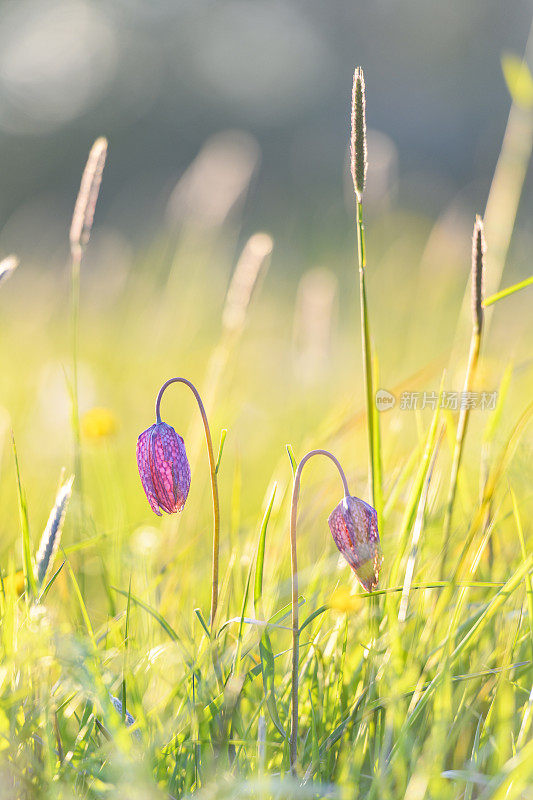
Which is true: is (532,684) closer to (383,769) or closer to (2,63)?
(383,769)

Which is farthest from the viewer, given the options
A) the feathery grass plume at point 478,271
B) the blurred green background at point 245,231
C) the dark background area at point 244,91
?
the dark background area at point 244,91

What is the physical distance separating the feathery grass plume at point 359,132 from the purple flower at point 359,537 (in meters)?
0.37

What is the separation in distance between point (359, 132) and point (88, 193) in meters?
0.46

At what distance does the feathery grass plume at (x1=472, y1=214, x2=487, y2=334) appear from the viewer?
0.97m

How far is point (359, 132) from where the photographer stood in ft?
3.01

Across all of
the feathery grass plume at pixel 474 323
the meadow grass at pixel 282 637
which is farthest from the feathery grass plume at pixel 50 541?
the feathery grass plume at pixel 474 323

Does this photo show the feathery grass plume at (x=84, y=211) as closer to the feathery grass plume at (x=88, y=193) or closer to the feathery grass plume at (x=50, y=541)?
the feathery grass plume at (x=88, y=193)

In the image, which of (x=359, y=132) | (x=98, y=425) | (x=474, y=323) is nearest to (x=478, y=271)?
(x=474, y=323)

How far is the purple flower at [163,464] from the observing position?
3.29 feet

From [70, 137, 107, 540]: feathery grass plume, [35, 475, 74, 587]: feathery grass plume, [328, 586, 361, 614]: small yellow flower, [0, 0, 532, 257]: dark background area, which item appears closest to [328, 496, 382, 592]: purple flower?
[328, 586, 361, 614]: small yellow flower

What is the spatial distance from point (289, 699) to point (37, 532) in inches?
31.3

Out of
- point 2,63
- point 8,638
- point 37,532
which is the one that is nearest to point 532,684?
point 8,638

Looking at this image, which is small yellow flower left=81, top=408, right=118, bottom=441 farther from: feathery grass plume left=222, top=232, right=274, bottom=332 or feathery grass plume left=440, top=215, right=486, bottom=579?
feathery grass plume left=440, top=215, right=486, bottom=579

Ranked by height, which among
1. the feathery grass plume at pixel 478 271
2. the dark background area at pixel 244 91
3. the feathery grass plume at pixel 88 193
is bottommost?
the feathery grass plume at pixel 478 271
